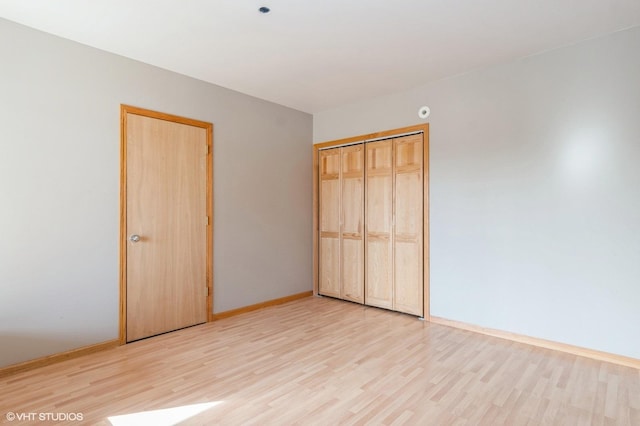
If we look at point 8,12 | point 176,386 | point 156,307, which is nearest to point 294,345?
point 176,386

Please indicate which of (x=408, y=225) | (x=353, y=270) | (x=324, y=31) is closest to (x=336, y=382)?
(x=408, y=225)

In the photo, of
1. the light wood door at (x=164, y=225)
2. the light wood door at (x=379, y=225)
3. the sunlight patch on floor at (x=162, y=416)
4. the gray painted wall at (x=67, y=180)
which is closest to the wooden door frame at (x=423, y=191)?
the light wood door at (x=379, y=225)

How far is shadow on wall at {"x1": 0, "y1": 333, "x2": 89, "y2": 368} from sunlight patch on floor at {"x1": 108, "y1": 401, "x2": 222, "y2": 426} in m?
1.20

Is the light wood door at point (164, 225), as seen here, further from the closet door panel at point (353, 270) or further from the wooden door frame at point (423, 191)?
the closet door panel at point (353, 270)

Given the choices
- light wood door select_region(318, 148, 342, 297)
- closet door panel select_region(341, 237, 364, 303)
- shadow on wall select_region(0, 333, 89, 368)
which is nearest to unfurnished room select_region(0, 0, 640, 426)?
shadow on wall select_region(0, 333, 89, 368)

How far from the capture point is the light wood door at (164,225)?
3234mm

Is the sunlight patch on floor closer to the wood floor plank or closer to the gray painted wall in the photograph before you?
the wood floor plank

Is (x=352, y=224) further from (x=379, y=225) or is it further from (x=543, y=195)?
(x=543, y=195)

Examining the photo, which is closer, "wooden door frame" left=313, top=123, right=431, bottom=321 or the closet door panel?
"wooden door frame" left=313, top=123, right=431, bottom=321

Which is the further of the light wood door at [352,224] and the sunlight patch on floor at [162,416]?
the light wood door at [352,224]

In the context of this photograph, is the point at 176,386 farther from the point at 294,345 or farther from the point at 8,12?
the point at 8,12


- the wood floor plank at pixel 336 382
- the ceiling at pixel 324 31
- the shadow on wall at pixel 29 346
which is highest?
the ceiling at pixel 324 31

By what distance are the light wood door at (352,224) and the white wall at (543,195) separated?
99 cm

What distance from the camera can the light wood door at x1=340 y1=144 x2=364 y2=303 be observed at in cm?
455
